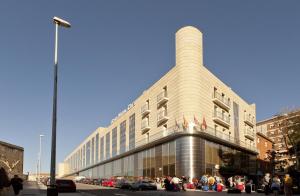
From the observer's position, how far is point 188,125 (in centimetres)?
5944

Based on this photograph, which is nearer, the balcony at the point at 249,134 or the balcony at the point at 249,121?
the balcony at the point at 249,134

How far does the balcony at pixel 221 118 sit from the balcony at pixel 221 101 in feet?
4.02

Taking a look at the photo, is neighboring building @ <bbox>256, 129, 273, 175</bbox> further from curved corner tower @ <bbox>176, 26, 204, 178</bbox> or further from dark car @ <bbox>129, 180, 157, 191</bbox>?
dark car @ <bbox>129, 180, 157, 191</bbox>

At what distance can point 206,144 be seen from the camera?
62.3 m

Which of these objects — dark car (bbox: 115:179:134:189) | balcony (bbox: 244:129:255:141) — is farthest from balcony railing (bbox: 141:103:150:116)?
balcony (bbox: 244:129:255:141)

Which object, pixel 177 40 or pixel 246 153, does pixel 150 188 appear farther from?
pixel 246 153

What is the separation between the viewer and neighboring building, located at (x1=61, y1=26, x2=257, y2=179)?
2371 inches

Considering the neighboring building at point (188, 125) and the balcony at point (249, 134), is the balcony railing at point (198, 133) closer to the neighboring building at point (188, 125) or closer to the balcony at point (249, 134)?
the neighboring building at point (188, 125)

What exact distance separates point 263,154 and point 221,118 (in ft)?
127

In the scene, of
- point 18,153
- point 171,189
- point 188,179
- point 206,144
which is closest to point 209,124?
point 206,144

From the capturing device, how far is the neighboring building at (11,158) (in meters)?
41.5

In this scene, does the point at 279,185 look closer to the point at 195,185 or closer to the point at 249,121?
the point at 195,185

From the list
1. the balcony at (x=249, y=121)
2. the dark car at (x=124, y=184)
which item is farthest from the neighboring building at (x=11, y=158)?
the balcony at (x=249, y=121)

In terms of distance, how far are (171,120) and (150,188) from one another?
658 inches
